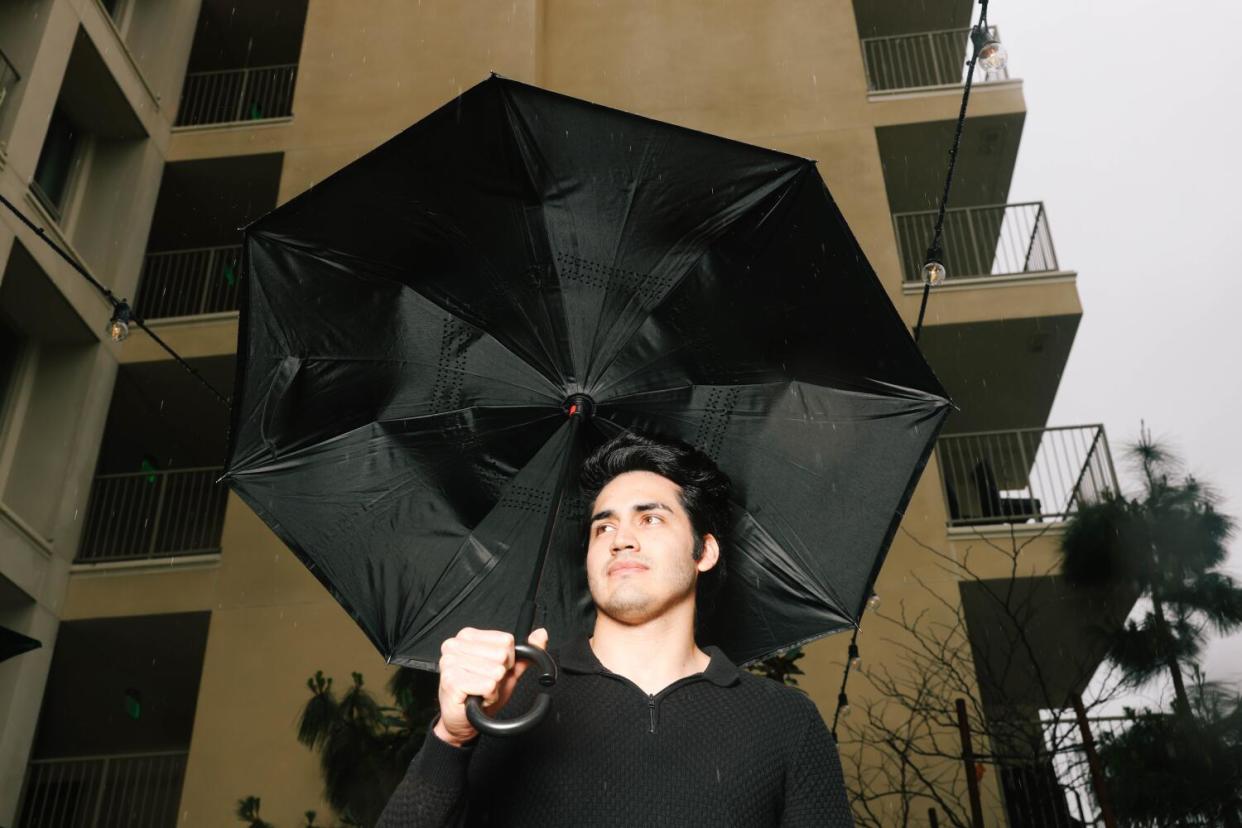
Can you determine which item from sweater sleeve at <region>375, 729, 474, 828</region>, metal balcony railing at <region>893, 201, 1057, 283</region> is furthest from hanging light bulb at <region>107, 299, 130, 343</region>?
metal balcony railing at <region>893, 201, 1057, 283</region>

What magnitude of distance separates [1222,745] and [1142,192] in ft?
231

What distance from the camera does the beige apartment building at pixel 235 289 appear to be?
36.0 feet

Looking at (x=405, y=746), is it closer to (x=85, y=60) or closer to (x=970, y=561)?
(x=970, y=561)

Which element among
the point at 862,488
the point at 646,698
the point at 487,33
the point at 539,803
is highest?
the point at 487,33

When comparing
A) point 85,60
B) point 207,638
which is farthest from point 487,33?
point 207,638

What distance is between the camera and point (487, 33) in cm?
1473

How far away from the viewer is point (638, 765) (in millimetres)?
2301

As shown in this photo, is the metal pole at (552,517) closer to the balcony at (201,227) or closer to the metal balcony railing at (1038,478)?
the metal balcony railing at (1038,478)

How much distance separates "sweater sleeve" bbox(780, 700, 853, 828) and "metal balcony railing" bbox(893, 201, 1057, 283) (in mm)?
11144

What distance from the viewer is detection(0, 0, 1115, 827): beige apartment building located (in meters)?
11.0

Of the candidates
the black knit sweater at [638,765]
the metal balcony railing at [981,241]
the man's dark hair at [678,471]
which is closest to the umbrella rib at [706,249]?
the man's dark hair at [678,471]

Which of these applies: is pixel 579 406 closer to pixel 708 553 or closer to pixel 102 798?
pixel 708 553

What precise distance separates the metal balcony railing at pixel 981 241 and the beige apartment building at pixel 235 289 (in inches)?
3.3

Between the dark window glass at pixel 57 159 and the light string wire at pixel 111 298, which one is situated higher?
the dark window glass at pixel 57 159
